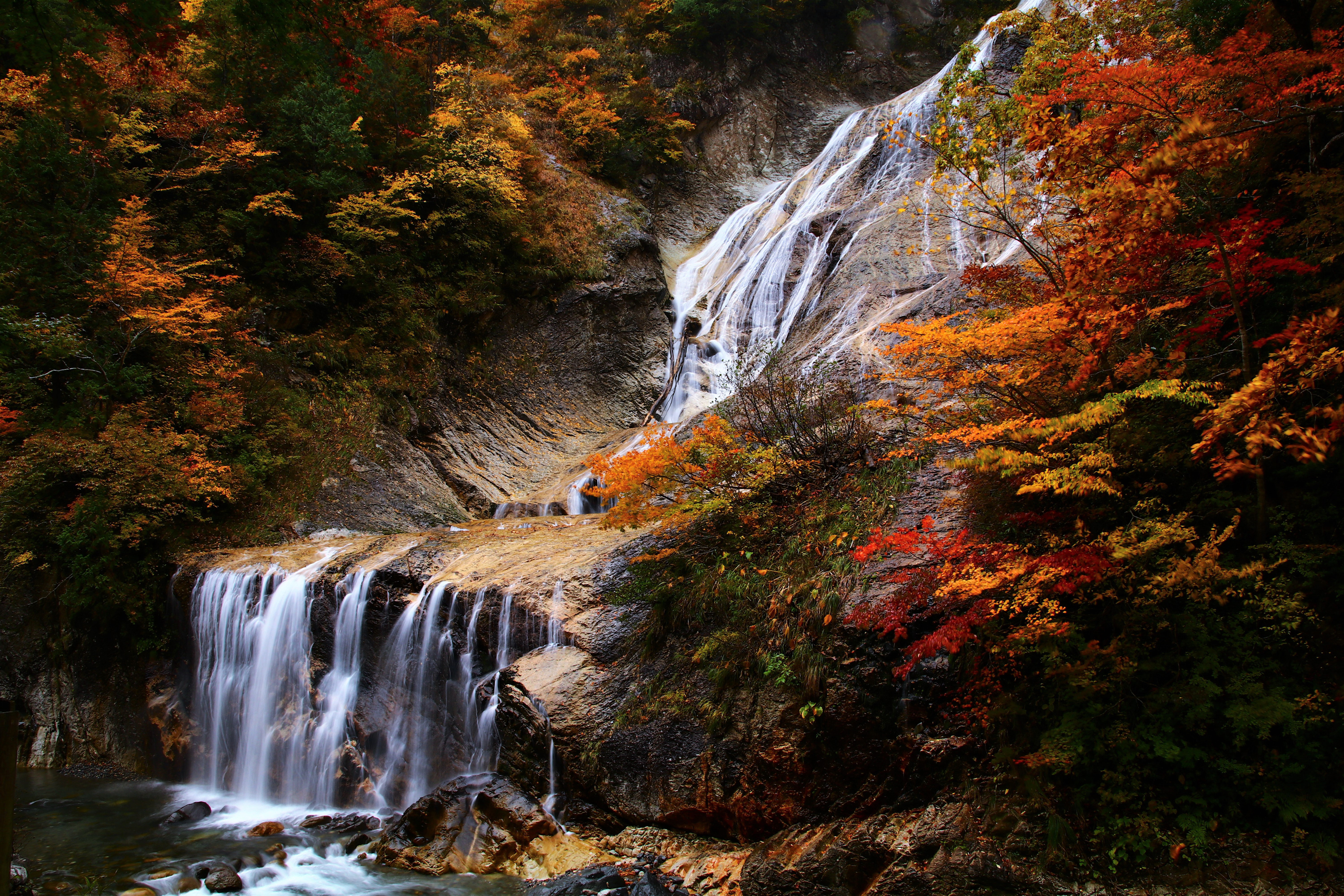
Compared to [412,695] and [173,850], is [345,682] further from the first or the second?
[173,850]

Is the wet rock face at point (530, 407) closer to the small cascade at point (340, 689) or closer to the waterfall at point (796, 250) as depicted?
the waterfall at point (796, 250)

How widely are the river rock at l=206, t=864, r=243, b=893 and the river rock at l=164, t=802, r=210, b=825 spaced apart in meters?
2.04

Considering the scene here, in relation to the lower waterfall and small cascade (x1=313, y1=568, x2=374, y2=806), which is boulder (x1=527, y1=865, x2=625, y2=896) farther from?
small cascade (x1=313, y1=568, x2=374, y2=806)

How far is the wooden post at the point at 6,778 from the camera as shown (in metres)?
3.12

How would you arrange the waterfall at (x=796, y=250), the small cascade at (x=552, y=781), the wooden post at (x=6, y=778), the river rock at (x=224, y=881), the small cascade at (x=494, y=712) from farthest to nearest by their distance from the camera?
the waterfall at (x=796, y=250), the small cascade at (x=494, y=712), the small cascade at (x=552, y=781), the river rock at (x=224, y=881), the wooden post at (x=6, y=778)

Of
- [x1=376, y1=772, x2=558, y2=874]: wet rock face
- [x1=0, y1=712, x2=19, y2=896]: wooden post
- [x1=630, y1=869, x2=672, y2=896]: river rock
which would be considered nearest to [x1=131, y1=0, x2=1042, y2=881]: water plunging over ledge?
[x1=376, y1=772, x2=558, y2=874]: wet rock face

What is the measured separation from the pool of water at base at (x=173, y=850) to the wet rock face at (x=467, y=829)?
13 cm

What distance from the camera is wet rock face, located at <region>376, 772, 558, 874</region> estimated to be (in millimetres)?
6125

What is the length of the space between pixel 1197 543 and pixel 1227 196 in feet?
8.60

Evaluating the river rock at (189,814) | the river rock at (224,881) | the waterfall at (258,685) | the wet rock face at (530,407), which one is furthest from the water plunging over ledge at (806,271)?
the river rock at (224,881)

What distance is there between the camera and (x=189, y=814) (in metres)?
8.05

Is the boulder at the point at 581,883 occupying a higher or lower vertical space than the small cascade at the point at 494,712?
lower

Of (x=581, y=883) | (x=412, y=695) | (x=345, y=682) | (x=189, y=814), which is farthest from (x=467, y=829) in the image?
(x=189, y=814)

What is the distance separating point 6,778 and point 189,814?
20.8ft
